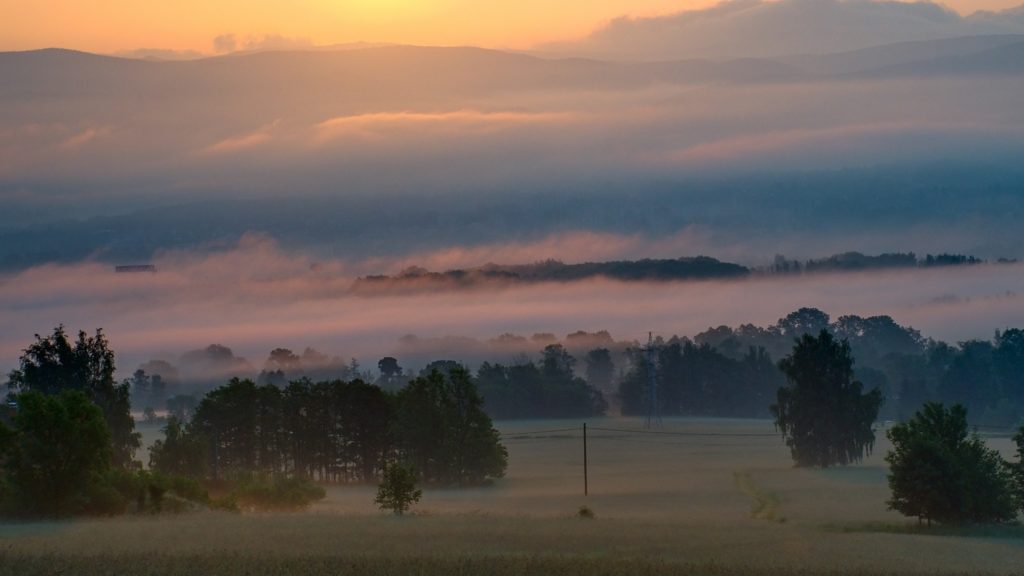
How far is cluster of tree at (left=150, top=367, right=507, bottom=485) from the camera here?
18300cm

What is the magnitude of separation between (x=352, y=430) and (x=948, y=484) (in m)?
85.3

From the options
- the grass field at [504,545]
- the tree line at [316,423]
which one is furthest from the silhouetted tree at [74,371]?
the grass field at [504,545]

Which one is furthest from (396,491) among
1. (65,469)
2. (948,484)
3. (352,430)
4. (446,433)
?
(352,430)

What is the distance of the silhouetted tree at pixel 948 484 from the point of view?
394 feet

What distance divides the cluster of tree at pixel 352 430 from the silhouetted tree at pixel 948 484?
71.2m

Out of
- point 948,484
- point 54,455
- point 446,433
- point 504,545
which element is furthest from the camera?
point 446,433

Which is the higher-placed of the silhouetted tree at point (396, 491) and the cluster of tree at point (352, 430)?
the cluster of tree at point (352, 430)

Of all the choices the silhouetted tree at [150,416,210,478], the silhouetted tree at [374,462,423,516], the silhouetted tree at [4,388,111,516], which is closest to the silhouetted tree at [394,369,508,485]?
the silhouetted tree at [150,416,210,478]

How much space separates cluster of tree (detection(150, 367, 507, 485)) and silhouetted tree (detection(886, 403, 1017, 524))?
71.2 metres

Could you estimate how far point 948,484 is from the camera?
12031 centimetres

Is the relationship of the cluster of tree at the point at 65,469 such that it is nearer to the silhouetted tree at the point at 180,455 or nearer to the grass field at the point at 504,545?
the grass field at the point at 504,545

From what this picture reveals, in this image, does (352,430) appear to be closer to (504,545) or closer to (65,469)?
(65,469)

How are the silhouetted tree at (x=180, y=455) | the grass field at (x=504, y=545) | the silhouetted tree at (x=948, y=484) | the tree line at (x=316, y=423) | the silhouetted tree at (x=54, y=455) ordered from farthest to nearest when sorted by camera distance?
the tree line at (x=316, y=423) < the silhouetted tree at (x=180, y=455) < the silhouetted tree at (x=948, y=484) < the silhouetted tree at (x=54, y=455) < the grass field at (x=504, y=545)

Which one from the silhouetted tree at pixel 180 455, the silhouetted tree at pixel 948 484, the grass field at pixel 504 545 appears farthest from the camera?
the silhouetted tree at pixel 180 455
